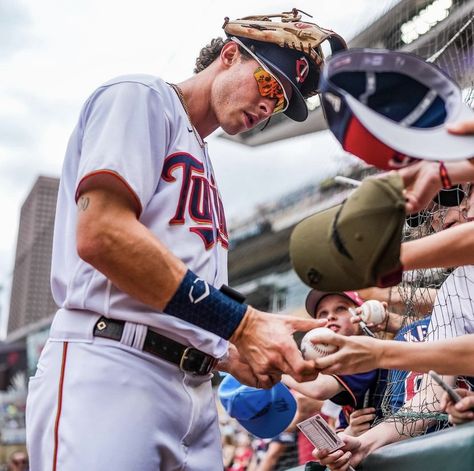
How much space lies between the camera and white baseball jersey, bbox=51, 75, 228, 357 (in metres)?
1.66

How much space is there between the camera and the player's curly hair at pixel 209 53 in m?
2.32

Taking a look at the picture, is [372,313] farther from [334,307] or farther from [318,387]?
Answer: [334,307]

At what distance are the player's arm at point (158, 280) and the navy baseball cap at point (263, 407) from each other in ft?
3.18

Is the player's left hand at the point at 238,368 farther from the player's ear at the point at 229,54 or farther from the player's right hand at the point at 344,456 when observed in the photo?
the player's ear at the point at 229,54

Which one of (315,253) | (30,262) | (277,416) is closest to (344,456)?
(277,416)

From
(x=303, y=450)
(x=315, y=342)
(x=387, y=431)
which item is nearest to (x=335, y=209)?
(x=315, y=342)

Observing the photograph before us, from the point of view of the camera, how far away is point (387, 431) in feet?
7.75

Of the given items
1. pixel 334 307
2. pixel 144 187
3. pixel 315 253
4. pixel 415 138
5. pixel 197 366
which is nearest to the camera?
pixel 415 138

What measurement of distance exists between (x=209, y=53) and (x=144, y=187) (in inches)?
35.2

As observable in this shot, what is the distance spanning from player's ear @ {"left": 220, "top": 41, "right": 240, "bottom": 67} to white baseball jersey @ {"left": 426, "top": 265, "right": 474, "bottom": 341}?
1.16m

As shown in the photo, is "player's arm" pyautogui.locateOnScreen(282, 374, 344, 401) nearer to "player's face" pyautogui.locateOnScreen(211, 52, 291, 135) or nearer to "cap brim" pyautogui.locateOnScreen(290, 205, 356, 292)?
→ "player's face" pyautogui.locateOnScreen(211, 52, 291, 135)

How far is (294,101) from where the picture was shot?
228 centimetres

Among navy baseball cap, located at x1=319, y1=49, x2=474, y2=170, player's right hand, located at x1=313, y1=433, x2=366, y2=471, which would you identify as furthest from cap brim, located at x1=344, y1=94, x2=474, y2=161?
player's right hand, located at x1=313, y1=433, x2=366, y2=471

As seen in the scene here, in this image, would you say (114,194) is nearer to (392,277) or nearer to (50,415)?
(50,415)
